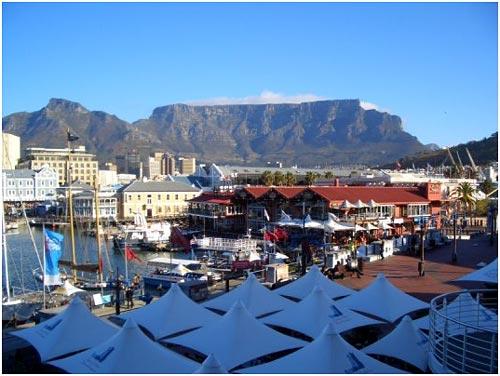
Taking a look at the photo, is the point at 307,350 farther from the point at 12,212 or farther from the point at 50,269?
the point at 12,212

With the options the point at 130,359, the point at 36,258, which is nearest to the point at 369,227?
the point at 36,258

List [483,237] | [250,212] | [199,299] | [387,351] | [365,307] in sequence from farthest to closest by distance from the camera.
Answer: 1. [250,212]
2. [483,237]
3. [199,299]
4. [365,307]
5. [387,351]

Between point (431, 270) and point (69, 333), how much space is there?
18.2 m

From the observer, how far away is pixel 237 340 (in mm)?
13516

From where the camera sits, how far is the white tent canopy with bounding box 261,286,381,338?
15602 millimetres

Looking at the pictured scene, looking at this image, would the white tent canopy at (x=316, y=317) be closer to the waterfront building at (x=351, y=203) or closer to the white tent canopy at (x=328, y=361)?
the white tent canopy at (x=328, y=361)

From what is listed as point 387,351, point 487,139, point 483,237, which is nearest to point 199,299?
point 387,351

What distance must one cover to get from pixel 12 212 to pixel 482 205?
6303 cm

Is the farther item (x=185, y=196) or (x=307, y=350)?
(x=185, y=196)

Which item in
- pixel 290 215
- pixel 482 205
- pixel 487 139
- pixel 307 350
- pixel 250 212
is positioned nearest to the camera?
pixel 307 350

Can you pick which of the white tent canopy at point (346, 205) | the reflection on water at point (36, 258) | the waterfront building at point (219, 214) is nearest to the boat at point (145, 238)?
the reflection on water at point (36, 258)

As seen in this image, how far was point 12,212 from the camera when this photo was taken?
8488 centimetres

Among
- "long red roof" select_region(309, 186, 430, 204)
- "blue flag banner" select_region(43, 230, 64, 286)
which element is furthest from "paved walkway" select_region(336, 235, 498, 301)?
"long red roof" select_region(309, 186, 430, 204)

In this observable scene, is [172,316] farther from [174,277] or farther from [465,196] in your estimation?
[465,196]
